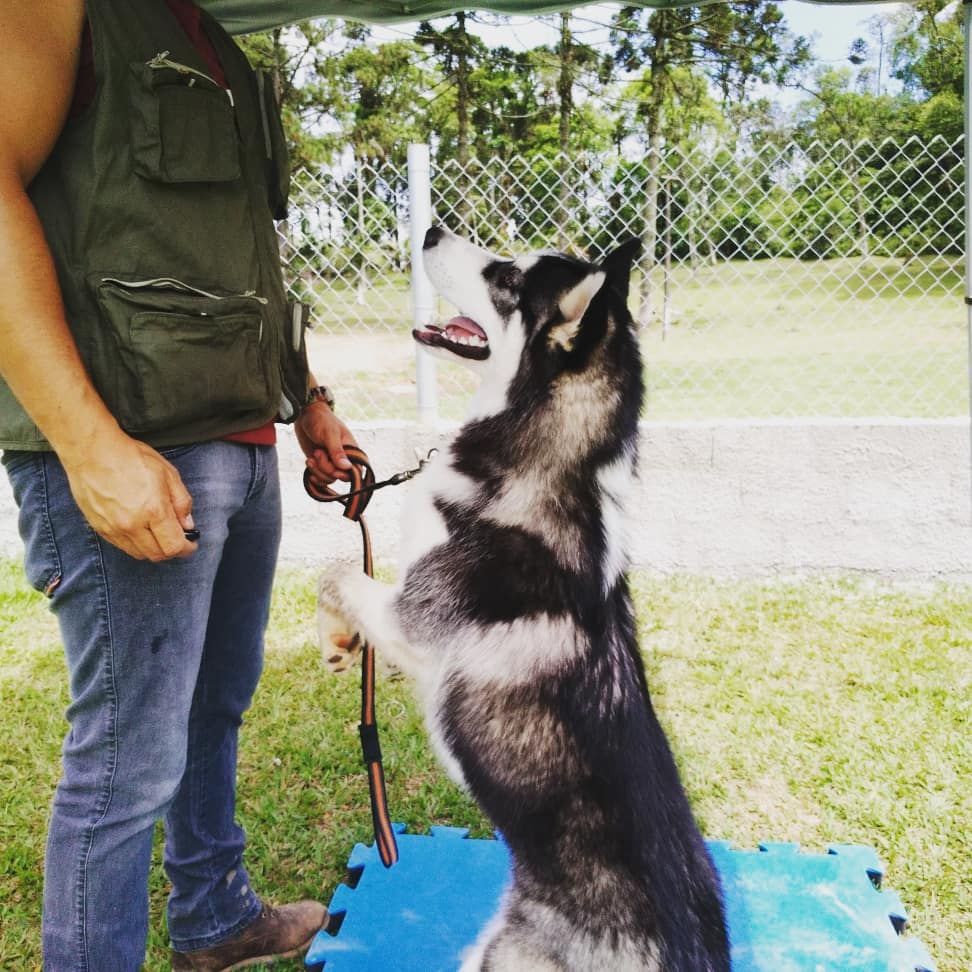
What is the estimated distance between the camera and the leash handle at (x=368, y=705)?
6.61 ft

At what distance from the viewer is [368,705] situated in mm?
2100

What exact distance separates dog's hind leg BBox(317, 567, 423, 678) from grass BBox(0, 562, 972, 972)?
103 centimetres

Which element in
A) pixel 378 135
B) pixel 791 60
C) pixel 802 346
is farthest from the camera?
pixel 378 135

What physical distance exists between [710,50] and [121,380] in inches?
516

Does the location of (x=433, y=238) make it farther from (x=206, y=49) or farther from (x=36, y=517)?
(x=36, y=517)

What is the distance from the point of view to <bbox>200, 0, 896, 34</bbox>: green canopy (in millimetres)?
2275

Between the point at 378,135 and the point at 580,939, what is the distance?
13757mm

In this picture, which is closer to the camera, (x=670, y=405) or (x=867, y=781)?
(x=867, y=781)

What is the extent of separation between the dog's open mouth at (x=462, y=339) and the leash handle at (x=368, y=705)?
372mm

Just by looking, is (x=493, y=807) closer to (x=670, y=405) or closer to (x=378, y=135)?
(x=670, y=405)

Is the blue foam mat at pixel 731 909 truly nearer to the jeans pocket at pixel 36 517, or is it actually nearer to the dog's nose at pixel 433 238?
the jeans pocket at pixel 36 517

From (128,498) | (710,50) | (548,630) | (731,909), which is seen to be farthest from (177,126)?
(710,50)

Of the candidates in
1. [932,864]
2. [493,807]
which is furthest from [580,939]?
[932,864]

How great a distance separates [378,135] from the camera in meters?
13.5
